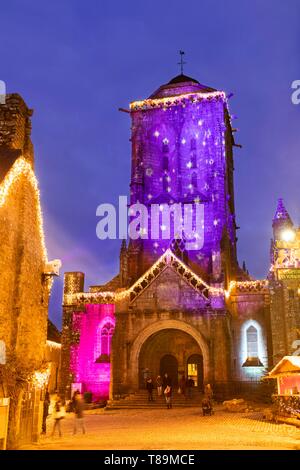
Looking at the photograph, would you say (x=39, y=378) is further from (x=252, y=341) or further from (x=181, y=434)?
(x=252, y=341)

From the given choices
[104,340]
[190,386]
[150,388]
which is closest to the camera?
[150,388]

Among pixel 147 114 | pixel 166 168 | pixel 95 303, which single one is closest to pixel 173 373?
pixel 95 303

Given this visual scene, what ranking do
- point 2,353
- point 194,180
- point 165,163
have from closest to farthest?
1. point 2,353
2. point 194,180
3. point 165,163

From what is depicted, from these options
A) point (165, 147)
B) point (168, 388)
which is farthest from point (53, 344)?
point (165, 147)

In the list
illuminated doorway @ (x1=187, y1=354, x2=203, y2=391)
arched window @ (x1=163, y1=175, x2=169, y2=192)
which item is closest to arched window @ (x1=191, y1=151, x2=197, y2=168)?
arched window @ (x1=163, y1=175, x2=169, y2=192)

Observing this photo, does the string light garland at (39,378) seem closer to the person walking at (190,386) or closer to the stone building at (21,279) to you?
the stone building at (21,279)

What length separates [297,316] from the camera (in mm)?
28953

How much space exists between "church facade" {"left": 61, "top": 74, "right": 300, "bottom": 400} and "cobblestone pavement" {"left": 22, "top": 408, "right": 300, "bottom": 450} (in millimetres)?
9104

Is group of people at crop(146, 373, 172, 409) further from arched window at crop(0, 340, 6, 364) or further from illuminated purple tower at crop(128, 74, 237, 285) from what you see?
arched window at crop(0, 340, 6, 364)

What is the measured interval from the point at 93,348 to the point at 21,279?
23.4 m

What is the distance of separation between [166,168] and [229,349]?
17.6 meters

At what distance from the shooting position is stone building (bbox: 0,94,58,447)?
14.6m

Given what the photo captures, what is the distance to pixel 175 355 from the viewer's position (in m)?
36.0

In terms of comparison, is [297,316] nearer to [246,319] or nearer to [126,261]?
[246,319]
